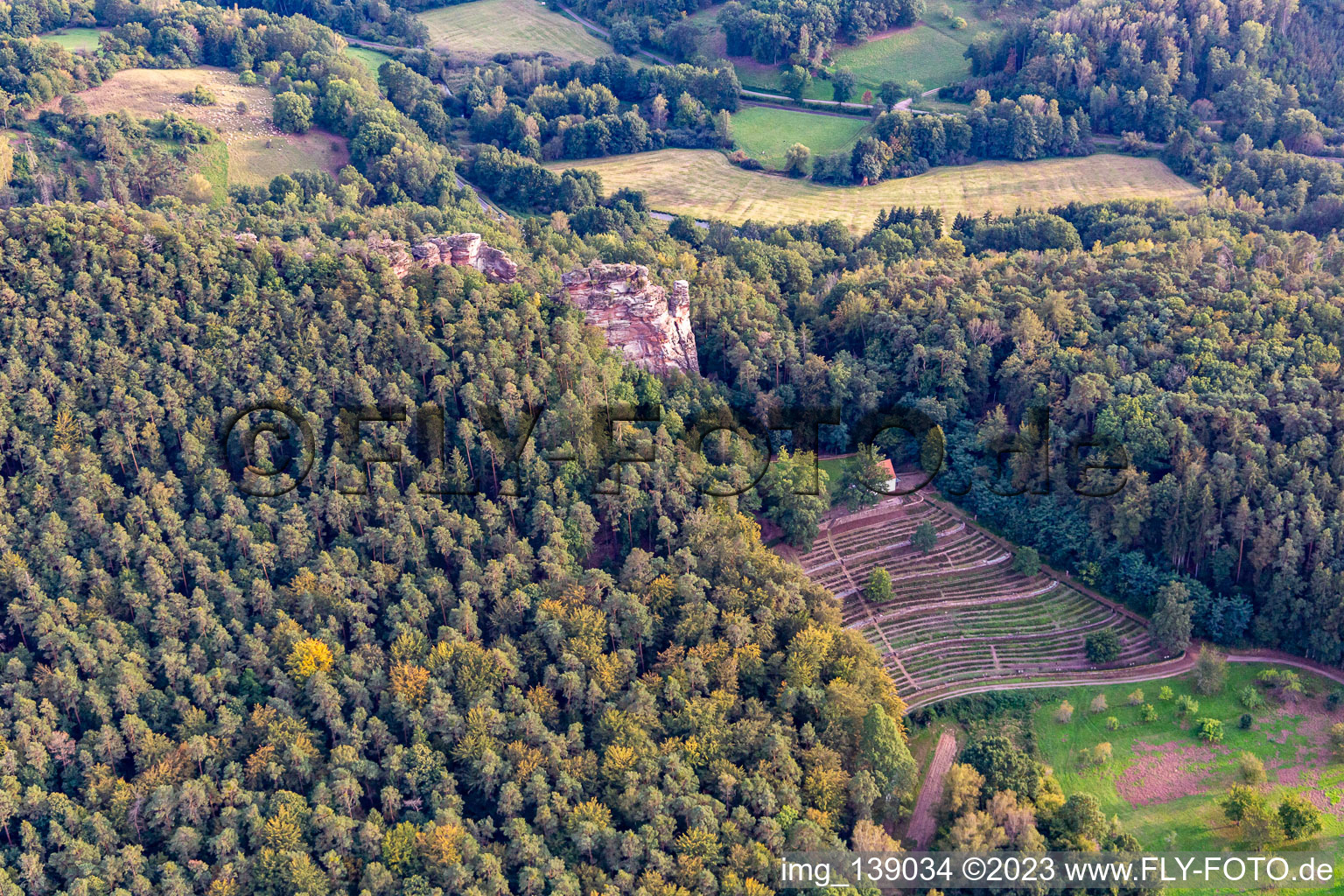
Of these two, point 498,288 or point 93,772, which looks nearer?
point 93,772

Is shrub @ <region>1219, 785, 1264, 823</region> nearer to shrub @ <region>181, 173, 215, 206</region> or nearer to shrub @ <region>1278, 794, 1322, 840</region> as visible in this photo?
shrub @ <region>1278, 794, 1322, 840</region>

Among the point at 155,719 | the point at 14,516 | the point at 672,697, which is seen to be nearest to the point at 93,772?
the point at 155,719

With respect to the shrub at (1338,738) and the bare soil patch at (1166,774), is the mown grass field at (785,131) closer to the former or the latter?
the bare soil patch at (1166,774)

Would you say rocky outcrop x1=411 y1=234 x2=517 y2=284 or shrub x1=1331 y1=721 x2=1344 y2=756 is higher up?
rocky outcrop x1=411 y1=234 x2=517 y2=284

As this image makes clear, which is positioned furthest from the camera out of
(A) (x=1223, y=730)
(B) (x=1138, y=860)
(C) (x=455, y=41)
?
(C) (x=455, y=41)

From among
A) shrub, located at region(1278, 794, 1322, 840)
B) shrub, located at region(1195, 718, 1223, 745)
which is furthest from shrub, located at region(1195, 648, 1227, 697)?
shrub, located at region(1278, 794, 1322, 840)

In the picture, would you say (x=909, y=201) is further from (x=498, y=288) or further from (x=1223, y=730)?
(x=1223, y=730)
